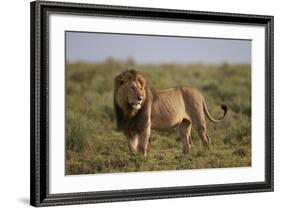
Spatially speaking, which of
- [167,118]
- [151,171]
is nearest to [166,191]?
[151,171]

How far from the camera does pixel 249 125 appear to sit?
2984 millimetres

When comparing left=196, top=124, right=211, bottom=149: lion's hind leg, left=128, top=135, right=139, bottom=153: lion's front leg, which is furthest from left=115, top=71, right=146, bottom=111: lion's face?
left=196, top=124, right=211, bottom=149: lion's hind leg

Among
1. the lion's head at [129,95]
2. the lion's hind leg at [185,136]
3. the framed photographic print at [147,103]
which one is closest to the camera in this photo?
the framed photographic print at [147,103]

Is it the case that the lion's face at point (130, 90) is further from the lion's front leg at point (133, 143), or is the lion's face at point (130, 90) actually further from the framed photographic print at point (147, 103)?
the lion's front leg at point (133, 143)

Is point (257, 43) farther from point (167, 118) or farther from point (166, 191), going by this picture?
point (166, 191)

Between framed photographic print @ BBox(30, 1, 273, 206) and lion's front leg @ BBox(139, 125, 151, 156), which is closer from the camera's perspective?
framed photographic print @ BBox(30, 1, 273, 206)

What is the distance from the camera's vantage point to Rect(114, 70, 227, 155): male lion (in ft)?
8.95

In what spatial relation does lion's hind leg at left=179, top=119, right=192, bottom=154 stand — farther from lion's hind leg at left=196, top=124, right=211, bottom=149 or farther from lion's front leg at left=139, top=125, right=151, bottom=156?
lion's front leg at left=139, top=125, right=151, bottom=156

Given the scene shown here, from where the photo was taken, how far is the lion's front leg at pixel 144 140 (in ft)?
9.04

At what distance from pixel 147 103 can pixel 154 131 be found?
0.38 feet

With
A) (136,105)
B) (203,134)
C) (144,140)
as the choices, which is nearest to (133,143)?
(144,140)

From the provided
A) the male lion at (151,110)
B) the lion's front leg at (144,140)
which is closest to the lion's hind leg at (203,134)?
the male lion at (151,110)

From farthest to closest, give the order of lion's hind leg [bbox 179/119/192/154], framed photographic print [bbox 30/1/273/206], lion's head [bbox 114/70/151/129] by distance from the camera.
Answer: lion's hind leg [bbox 179/119/192/154] → lion's head [bbox 114/70/151/129] → framed photographic print [bbox 30/1/273/206]

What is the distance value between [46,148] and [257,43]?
105 centimetres
